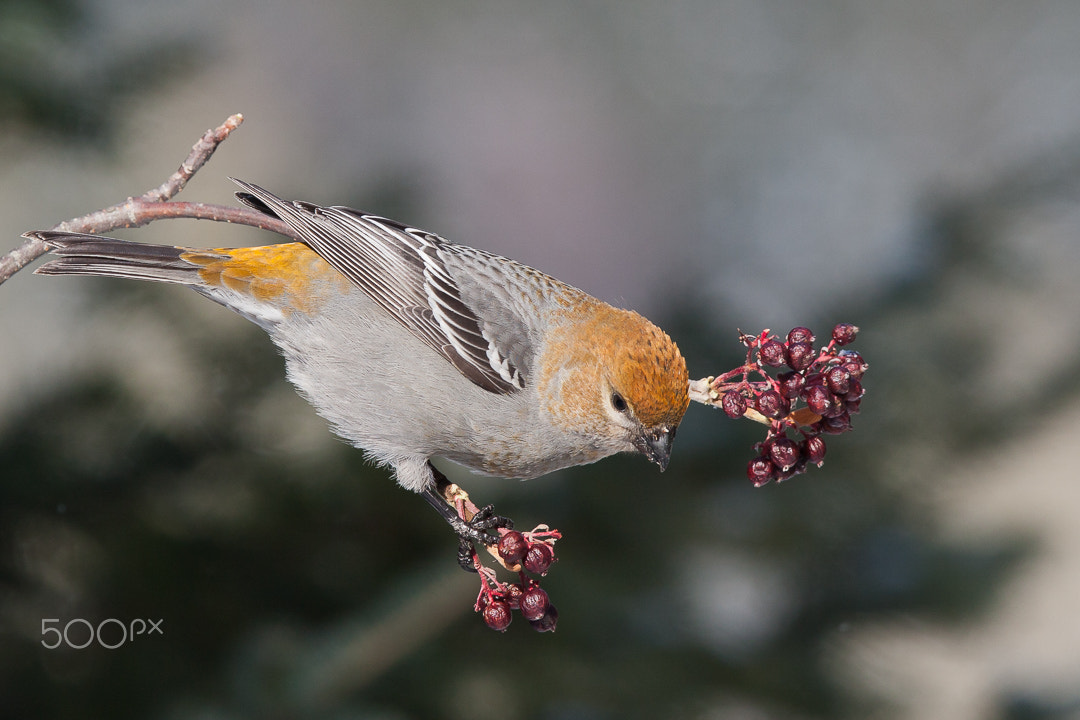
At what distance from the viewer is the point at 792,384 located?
1.24 metres

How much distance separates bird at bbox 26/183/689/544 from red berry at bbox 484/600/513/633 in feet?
0.76

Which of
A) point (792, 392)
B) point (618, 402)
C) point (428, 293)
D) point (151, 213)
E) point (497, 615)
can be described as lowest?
point (497, 615)

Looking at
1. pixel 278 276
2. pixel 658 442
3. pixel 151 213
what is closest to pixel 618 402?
pixel 658 442

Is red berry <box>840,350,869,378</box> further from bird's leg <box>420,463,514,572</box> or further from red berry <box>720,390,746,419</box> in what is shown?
bird's leg <box>420,463,514,572</box>

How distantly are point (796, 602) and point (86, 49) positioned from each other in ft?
8.03

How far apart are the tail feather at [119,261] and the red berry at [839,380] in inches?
43.3

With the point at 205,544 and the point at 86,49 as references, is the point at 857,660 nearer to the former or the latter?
the point at 205,544

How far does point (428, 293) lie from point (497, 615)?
71cm

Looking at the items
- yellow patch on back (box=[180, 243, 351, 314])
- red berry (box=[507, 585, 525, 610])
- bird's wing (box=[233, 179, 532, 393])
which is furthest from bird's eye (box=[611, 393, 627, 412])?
yellow patch on back (box=[180, 243, 351, 314])

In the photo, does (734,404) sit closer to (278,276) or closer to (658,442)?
(658,442)

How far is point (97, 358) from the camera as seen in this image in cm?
232

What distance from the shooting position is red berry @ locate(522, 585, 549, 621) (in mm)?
1193

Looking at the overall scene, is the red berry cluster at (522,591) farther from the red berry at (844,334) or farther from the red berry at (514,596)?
the red berry at (844,334)

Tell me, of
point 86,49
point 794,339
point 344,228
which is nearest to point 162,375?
point 86,49
